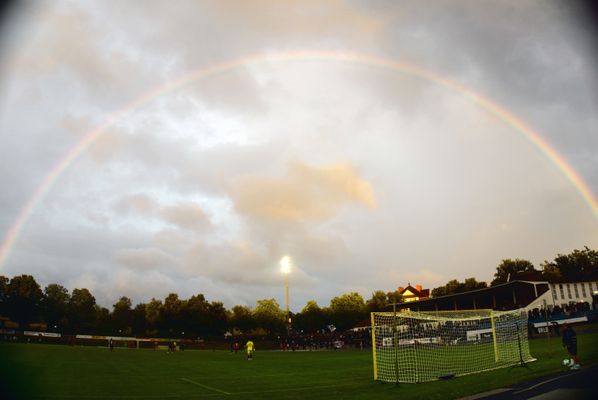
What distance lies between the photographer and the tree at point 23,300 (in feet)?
429

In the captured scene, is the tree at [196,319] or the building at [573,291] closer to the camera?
the building at [573,291]

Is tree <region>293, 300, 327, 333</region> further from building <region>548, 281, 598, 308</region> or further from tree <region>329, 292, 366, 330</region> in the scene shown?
building <region>548, 281, 598, 308</region>

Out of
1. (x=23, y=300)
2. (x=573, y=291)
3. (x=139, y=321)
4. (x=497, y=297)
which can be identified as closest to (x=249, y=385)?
(x=497, y=297)

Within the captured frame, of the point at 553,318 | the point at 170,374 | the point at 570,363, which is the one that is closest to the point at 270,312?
the point at 553,318

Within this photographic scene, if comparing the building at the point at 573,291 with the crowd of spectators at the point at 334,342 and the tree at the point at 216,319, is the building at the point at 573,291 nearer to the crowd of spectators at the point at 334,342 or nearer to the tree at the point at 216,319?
the crowd of spectators at the point at 334,342

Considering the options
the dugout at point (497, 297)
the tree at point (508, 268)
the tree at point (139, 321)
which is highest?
the tree at point (508, 268)

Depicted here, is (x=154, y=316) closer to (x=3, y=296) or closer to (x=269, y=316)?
(x=269, y=316)

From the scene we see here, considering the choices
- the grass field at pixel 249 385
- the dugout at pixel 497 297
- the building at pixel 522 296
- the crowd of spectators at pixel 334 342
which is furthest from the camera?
the dugout at pixel 497 297

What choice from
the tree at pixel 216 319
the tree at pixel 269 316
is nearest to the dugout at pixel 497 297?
the tree at pixel 269 316

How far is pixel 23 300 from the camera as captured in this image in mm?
131375

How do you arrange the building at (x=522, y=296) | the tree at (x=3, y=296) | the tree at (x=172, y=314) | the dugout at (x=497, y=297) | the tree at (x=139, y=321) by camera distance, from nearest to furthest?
the building at (x=522, y=296) → the dugout at (x=497, y=297) → the tree at (x=172, y=314) → the tree at (x=3, y=296) → the tree at (x=139, y=321)

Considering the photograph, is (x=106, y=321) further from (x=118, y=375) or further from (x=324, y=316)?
(x=118, y=375)

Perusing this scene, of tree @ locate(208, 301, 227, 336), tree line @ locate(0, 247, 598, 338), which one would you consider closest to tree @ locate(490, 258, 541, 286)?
tree line @ locate(0, 247, 598, 338)

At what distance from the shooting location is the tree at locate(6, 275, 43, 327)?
13062 centimetres
